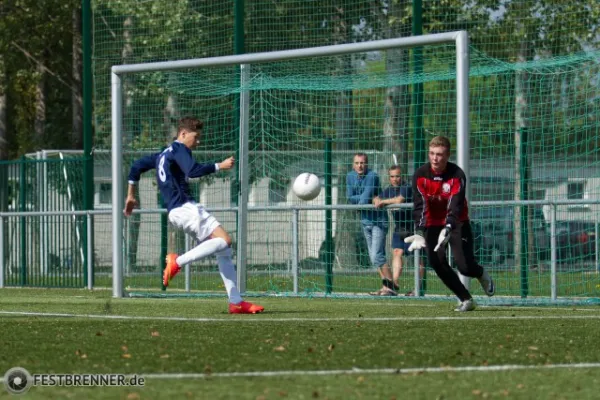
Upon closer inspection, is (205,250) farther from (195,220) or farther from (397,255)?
(397,255)

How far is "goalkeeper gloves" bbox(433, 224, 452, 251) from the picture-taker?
1192 cm

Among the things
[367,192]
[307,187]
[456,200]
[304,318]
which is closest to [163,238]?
[367,192]

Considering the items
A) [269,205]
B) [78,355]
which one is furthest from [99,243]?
[78,355]

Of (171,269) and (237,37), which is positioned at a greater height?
(237,37)

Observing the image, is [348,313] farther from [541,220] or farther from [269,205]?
[269,205]

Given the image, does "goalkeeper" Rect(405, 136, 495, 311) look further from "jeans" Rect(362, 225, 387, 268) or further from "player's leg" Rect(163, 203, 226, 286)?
"jeans" Rect(362, 225, 387, 268)

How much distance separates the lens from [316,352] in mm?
7996

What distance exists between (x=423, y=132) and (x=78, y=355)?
8.95 metres

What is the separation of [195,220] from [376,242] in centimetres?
495

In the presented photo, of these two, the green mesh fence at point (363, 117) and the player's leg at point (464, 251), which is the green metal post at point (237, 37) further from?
the player's leg at point (464, 251)

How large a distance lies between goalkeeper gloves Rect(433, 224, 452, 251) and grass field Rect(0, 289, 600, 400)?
2.07 ft

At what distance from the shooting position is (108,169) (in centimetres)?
2359

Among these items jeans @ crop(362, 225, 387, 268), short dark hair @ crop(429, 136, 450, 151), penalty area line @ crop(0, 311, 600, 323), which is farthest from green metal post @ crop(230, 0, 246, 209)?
penalty area line @ crop(0, 311, 600, 323)

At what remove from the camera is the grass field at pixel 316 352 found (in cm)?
644
